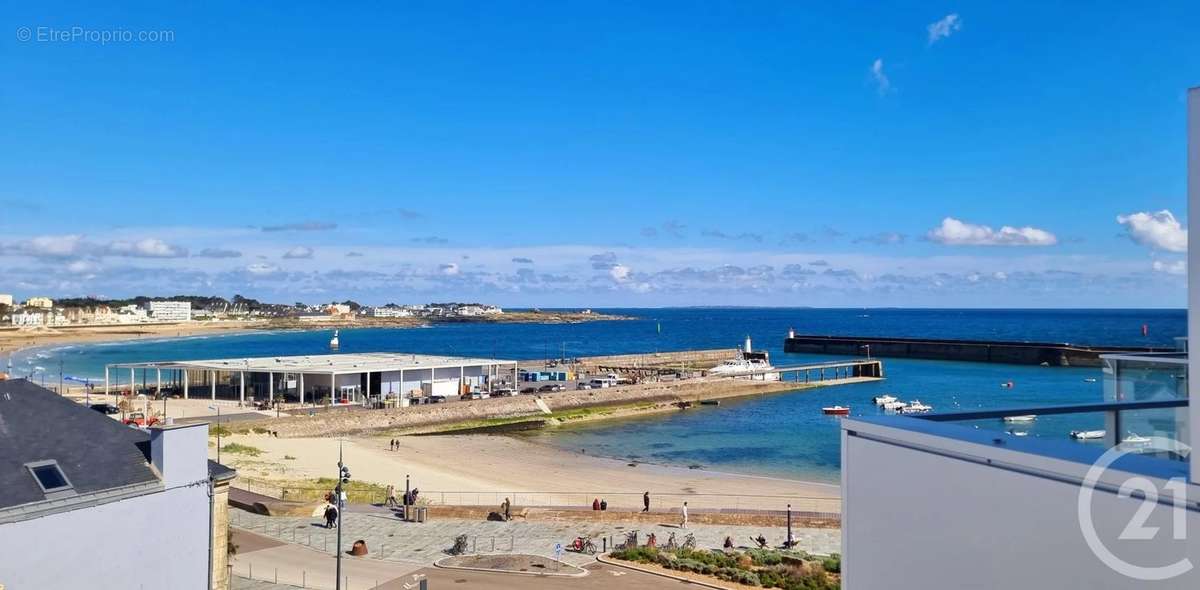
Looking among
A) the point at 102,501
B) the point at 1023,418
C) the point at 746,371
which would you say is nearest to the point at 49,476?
the point at 102,501

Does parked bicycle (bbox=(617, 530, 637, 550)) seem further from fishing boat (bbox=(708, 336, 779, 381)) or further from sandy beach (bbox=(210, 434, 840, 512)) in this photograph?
fishing boat (bbox=(708, 336, 779, 381))

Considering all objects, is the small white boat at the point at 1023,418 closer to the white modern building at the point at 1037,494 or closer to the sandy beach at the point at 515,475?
the white modern building at the point at 1037,494

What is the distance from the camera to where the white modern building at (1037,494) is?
152 inches

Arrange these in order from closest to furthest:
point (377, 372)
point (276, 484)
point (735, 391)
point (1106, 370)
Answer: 1. point (1106, 370)
2. point (276, 484)
3. point (377, 372)
4. point (735, 391)

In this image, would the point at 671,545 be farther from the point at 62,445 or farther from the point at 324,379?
the point at 324,379

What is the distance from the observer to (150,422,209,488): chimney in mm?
13008

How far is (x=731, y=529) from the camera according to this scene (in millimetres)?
23562

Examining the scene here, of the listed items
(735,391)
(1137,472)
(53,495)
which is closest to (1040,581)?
(1137,472)

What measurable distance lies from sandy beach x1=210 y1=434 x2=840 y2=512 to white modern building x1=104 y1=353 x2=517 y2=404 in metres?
7.55

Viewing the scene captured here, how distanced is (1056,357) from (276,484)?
97.4 meters

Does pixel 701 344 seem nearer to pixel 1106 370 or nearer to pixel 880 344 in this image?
pixel 880 344

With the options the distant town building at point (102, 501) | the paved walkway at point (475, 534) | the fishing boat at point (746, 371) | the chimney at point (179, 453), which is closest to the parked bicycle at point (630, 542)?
the paved walkway at point (475, 534)

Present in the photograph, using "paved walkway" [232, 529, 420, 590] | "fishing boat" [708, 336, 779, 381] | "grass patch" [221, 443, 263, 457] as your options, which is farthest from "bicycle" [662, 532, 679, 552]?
"fishing boat" [708, 336, 779, 381]

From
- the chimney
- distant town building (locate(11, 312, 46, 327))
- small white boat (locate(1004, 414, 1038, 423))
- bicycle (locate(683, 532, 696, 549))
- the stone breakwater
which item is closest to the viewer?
small white boat (locate(1004, 414, 1038, 423))
